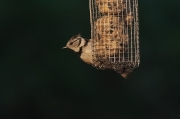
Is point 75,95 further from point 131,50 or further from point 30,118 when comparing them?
point 131,50

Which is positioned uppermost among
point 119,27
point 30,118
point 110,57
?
point 119,27

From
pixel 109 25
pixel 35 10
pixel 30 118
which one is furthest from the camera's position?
pixel 30 118

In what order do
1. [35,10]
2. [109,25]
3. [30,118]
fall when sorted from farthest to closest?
[30,118] < [35,10] < [109,25]

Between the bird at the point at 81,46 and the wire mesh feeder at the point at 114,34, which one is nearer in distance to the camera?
the wire mesh feeder at the point at 114,34

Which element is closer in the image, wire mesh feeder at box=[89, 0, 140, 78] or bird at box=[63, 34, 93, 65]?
wire mesh feeder at box=[89, 0, 140, 78]

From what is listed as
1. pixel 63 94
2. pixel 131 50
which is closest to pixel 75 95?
pixel 63 94

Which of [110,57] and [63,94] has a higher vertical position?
[110,57]

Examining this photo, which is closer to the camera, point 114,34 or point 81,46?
point 114,34

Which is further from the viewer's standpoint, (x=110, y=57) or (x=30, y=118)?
(x=30, y=118)
